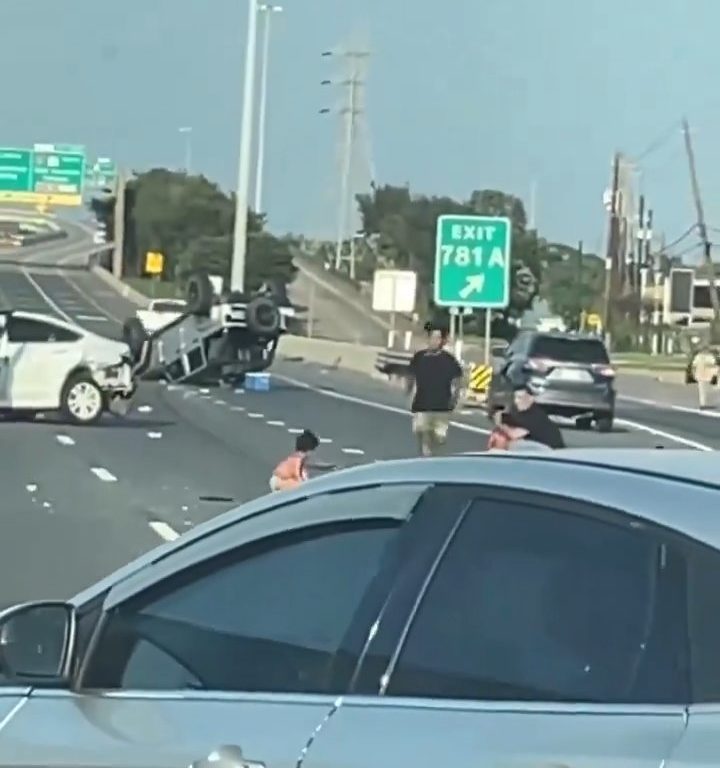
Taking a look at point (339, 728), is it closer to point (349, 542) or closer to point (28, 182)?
point (349, 542)

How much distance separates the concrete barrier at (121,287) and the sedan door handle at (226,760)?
92.5 metres

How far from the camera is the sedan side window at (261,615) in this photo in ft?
14.2

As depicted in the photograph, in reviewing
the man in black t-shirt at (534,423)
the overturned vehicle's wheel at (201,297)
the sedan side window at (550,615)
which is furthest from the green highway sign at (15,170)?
the sedan side window at (550,615)

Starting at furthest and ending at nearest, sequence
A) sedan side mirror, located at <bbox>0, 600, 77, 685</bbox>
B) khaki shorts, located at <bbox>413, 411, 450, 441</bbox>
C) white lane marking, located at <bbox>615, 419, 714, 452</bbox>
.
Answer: white lane marking, located at <bbox>615, 419, 714, 452</bbox>
khaki shorts, located at <bbox>413, 411, 450, 441</bbox>
sedan side mirror, located at <bbox>0, 600, 77, 685</bbox>

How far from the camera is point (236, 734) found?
420cm

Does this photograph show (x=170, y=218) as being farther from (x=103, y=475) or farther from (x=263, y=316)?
(x=103, y=475)

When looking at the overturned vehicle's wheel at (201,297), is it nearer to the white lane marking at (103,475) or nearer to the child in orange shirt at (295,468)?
the white lane marking at (103,475)

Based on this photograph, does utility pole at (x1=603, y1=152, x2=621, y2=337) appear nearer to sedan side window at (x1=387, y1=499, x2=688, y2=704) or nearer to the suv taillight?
the suv taillight

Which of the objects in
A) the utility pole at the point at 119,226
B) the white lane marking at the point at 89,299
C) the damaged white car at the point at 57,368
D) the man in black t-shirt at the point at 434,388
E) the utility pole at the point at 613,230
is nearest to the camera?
the man in black t-shirt at the point at 434,388

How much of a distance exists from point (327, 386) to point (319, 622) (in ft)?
163

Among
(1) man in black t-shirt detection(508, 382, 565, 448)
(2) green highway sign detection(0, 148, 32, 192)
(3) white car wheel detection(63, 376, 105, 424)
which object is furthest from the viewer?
(2) green highway sign detection(0, 148, 32, 192)

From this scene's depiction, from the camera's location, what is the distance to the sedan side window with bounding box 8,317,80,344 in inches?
1214

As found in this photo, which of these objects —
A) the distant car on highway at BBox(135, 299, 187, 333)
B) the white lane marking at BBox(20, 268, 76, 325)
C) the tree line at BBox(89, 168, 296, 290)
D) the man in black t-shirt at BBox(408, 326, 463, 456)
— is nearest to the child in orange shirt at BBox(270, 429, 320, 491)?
the man in black t-shirt at BBox(408, 326, 463, 456)

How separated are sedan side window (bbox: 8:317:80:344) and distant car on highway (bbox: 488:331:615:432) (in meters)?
8.07
